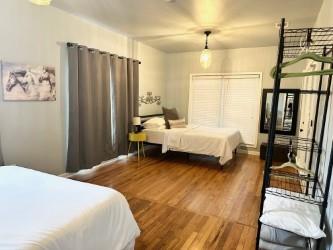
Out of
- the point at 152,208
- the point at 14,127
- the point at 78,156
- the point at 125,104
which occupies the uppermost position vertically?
the point at 125,104

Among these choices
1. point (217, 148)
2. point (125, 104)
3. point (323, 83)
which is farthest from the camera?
point (125, 104)

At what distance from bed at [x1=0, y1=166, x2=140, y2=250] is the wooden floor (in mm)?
649

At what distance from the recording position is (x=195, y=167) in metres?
4.47

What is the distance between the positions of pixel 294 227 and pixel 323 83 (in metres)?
1.51

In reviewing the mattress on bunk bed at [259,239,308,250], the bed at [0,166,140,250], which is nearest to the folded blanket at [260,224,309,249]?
the mattress on bunk bed at [259,239,308,250]

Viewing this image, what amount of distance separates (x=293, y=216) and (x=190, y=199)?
153 centimetres

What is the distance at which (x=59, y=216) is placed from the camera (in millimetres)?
1343

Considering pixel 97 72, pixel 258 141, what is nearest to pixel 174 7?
pixel 97 72

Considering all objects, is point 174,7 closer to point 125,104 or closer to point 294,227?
point 125,104

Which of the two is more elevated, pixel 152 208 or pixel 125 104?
pixel 125 104

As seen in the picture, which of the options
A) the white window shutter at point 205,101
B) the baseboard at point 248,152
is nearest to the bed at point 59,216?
the baseboard at point 248,152

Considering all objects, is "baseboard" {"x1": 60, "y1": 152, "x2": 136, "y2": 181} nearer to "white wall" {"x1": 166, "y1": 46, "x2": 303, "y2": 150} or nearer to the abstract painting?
the abstract painting

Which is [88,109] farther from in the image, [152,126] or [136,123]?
[152,126]

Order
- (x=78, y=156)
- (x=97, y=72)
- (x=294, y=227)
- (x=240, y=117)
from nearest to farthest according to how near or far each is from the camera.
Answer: (x=294, y=227)
(x=78, y=156)
(x=97, y=72)
(x=240, y=117)
